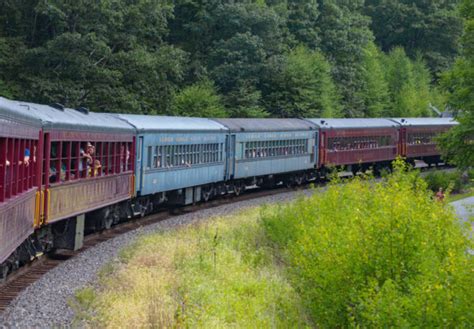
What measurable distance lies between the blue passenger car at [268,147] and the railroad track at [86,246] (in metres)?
0.88

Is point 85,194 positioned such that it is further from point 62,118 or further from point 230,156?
point 230,156

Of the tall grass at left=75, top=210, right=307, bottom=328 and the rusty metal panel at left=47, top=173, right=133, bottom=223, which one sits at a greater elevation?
the rusty metal panel at left=47, top=173, right=133, bottom=223

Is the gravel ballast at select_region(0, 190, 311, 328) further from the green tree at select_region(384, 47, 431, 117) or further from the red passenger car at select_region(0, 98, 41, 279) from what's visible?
the green tree at select_region(384, 47, 431, 117)

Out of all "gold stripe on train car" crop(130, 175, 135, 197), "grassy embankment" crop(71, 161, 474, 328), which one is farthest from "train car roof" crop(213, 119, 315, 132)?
"grassy embankment" crop(71, 161, 474, 328)

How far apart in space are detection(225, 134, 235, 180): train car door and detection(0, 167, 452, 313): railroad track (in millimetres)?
937

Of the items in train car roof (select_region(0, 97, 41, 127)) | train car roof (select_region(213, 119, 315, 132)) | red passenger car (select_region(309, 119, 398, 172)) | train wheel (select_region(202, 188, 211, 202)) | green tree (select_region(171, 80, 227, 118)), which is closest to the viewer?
train car roof (select_region(0, 97, 41, 127))

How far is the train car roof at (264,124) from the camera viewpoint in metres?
32.8

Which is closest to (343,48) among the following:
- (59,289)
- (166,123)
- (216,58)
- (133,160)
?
(216,58)

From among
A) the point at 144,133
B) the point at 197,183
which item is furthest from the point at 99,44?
the point at 144,133

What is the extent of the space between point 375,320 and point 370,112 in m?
65.1

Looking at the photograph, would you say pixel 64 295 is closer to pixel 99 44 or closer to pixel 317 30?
pixel 99 44

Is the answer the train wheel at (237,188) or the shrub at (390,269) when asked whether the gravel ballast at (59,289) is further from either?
the train wheel at (237,188)

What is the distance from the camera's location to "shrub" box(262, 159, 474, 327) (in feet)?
31.9

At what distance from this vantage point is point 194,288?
13.3 meters
